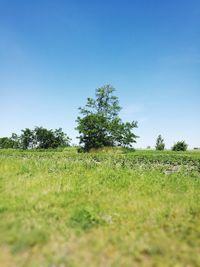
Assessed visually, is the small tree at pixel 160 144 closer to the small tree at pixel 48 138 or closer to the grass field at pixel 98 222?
the small tree at pixel 48 138

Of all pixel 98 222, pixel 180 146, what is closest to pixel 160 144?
pixel 180 146

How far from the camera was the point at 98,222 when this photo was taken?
25.7ft

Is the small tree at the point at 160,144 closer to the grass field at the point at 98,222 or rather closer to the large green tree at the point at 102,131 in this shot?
the large green tree at the point at 102,131

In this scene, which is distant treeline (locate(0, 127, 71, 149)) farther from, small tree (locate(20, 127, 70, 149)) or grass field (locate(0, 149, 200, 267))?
grass field (locate(0, 149, 200, 267))

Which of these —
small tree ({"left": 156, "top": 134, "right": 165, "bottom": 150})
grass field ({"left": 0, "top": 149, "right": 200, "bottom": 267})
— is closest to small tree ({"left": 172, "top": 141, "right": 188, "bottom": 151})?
small tree ({"left": 156, "top": 134, "right": 165, "bottom": 150})

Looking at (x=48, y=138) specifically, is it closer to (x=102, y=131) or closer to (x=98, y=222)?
(x=102, y=131)

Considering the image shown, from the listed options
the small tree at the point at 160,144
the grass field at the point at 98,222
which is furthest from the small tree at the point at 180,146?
the grass field at the point at 98,222

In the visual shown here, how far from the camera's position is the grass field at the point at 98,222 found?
19.3 feet

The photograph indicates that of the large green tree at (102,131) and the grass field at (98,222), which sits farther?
the large green tree at (102,131)

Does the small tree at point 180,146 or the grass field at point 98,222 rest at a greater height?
the small tree at point 180,146

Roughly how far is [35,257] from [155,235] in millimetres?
2753

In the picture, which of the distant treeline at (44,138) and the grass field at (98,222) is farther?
the distant treeline at (44,138)

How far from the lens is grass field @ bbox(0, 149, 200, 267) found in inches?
232

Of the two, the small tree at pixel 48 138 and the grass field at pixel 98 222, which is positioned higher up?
the small tree at pixel 48 138
